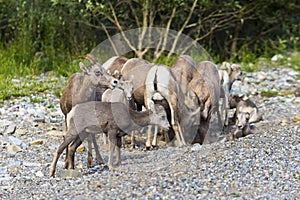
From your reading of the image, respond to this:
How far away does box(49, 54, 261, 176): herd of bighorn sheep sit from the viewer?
7.55 m

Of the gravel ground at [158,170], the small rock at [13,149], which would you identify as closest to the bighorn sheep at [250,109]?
the gravel ground at [158,170]

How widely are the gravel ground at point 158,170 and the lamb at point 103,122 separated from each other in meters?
0.28

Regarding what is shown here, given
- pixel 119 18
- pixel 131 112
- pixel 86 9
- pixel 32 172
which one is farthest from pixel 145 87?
pixel 119 18

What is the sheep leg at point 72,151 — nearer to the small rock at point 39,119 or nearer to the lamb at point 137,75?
the lamb at point 137,75

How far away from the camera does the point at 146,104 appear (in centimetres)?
930

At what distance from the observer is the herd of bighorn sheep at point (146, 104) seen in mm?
7551

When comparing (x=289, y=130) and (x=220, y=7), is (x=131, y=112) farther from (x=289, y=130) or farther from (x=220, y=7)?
(x=220, y=7)

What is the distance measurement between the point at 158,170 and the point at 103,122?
906 mm

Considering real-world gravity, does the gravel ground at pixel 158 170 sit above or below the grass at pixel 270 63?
below

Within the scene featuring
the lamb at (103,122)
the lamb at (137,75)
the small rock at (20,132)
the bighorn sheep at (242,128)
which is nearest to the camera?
the lamb at (103,122)

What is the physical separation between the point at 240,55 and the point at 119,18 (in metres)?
3.45

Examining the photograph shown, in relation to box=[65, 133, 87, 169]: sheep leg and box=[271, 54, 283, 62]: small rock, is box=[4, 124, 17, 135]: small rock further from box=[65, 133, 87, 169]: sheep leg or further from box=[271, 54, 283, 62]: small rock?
box=[271, 54, 283, 62]: small rock

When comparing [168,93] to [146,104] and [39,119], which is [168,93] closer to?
[146,104]

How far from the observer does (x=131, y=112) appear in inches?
309
